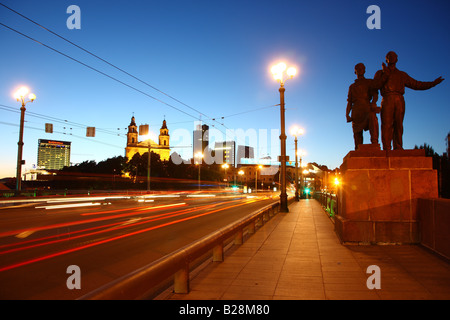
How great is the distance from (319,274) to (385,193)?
308 centimetres

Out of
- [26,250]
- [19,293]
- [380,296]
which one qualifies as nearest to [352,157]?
[380,296]

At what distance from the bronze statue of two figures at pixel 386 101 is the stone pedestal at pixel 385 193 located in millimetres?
577

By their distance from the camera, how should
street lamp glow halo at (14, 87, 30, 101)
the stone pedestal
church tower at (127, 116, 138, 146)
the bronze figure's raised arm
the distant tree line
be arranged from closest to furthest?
the stone pedestal → the bronze figure's raised arm → street lamp glow halo at (14, 87, 30, 101) → the distant tree line → church tower at (127, 116, 138, 146)

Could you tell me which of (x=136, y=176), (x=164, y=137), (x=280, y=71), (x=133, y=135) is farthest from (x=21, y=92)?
(x=164, y=137)

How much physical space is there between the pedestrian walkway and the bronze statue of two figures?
2.65 meters

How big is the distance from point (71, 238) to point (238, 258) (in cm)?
539

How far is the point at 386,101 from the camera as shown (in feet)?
25.2

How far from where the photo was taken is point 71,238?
30.1ft

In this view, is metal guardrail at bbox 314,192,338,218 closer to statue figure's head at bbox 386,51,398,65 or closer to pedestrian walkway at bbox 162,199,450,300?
pedestrian walkway at bbox 162,199,450,300

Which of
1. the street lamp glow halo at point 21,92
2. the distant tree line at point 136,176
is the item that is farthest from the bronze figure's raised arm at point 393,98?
the distant tree line at point 136,176

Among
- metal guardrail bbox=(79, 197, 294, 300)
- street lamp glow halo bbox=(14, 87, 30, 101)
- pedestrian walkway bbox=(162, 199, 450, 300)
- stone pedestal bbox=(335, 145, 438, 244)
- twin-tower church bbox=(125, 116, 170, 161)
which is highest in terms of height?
twin-tower church bbox=(125, 116, 170, 161)

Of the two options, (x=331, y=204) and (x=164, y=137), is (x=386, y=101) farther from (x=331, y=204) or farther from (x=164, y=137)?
(x=164, y=137)

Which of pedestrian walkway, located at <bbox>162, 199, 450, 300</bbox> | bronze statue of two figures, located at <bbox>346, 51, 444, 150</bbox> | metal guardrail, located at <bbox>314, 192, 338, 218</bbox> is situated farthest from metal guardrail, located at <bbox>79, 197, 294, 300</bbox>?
metal guardrail, located at <bbox>314, 192, 338, 218</bbox>

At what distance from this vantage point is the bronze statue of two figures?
7.62m
